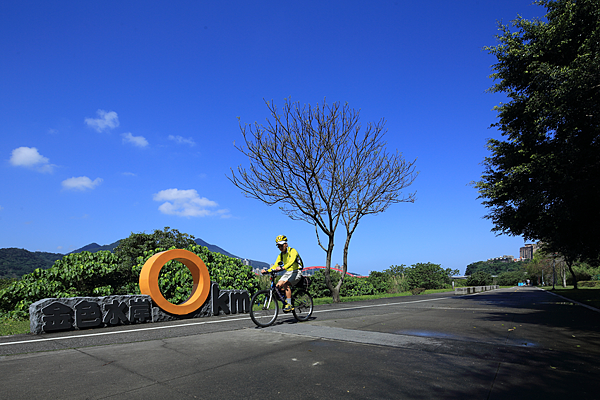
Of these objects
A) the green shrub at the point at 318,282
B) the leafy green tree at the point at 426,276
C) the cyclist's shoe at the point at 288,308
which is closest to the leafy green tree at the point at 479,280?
the leafy green tree at the point at 426,276

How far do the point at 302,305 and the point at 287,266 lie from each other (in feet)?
4.83

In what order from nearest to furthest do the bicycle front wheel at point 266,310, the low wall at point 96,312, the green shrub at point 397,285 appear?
the low wall at point 96,312, the bicycle front wheel at point 266,310, the green shrub at point 397,285

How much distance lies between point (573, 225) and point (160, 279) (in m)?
15.6

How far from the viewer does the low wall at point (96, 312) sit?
736 cm

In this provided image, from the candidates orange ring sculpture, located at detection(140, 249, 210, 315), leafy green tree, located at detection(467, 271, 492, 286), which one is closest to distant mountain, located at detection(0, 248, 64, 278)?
orange ring sculpture, located at detection(140, 249, 210, 315)

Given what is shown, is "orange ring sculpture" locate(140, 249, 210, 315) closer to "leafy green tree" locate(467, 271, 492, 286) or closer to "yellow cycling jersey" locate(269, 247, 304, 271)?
"yellow cycling jersey" locate(269, 247, 304, 271)

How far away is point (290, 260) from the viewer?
8.60 metres

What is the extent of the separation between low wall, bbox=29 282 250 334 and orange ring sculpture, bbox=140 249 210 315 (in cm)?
17

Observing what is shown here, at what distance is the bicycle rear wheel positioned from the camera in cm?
910

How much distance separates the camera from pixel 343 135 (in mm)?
17906

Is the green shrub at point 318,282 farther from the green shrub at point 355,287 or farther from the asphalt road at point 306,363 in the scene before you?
the asphalt road at point 306,363

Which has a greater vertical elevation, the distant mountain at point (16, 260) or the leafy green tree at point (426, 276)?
the distant mountain at point (16, 260)

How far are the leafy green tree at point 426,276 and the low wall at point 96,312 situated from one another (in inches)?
1195

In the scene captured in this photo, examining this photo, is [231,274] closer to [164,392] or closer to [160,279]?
[160,279]
